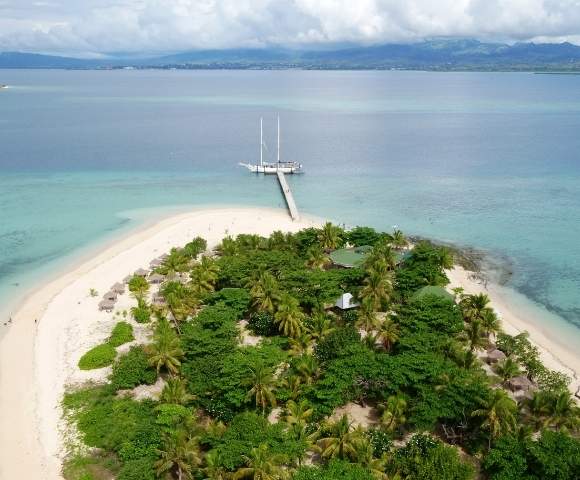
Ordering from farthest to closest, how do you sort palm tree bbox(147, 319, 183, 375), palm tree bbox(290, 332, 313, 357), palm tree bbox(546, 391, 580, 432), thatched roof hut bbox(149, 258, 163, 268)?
thatched roof hut bbox(149, 258, 163, 268) → palm tree bbox(290, 332, 313, 357) → palm tree bbox(147, 319, 183, 375) → palm tree bbox(546, 391, 580, 432)

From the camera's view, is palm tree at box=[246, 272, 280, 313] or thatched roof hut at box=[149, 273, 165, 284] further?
thatched roof hut at box=[149, 273, 165, 284]

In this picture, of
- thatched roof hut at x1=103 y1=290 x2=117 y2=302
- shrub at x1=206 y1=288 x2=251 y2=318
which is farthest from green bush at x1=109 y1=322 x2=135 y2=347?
shrub at x1=206 y1=288 x2=251 y2=318

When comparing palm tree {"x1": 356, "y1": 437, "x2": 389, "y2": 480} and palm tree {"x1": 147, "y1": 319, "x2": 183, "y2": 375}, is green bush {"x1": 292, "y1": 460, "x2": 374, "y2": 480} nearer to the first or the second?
palm tree {"x1": 356, "y1": 437, "x2": 389, "y2": 480}

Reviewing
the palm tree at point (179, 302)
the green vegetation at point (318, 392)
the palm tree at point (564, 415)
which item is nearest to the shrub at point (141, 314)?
the green vegetation at point (318, 392)

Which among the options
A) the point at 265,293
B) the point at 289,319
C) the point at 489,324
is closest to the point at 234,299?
the point at 265,293

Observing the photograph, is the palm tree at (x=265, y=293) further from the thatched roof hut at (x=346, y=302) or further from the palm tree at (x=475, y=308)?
the palm tree at (x=475, y=308)

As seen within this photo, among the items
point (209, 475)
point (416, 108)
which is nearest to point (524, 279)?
point (209, 475)
